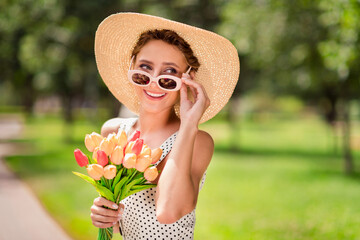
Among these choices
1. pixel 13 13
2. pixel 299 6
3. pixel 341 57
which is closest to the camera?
pixel 341 57

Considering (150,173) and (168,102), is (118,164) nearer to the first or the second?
(150,173)

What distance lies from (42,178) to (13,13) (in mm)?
3908

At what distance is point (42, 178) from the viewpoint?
34.8 ft

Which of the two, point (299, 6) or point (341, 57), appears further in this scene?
point (299, 6)

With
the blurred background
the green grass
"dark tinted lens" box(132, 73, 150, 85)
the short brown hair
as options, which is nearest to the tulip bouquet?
"dark tinted lens" box(132, 73, 150, 85)

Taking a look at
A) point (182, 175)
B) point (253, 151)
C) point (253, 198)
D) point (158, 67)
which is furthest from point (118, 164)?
point (253, 151)

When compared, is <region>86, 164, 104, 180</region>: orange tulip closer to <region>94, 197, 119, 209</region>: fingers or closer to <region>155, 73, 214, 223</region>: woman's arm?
<region>94, 197, 119, 209</region>: fingers

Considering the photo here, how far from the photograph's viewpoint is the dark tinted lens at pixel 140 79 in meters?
2.16

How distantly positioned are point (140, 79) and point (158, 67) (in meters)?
0.11

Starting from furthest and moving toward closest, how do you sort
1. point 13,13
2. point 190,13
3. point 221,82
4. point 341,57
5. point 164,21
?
point 190,13
point 13,13
point 341,57
point 221,82
point 164,21

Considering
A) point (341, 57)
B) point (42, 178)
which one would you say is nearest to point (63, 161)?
point (42, 178)

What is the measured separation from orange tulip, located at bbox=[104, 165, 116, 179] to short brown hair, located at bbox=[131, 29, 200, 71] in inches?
29.1

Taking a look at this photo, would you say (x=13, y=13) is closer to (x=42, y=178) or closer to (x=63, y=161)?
(x=42, y=178)

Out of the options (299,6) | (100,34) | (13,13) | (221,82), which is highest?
(299,6)
